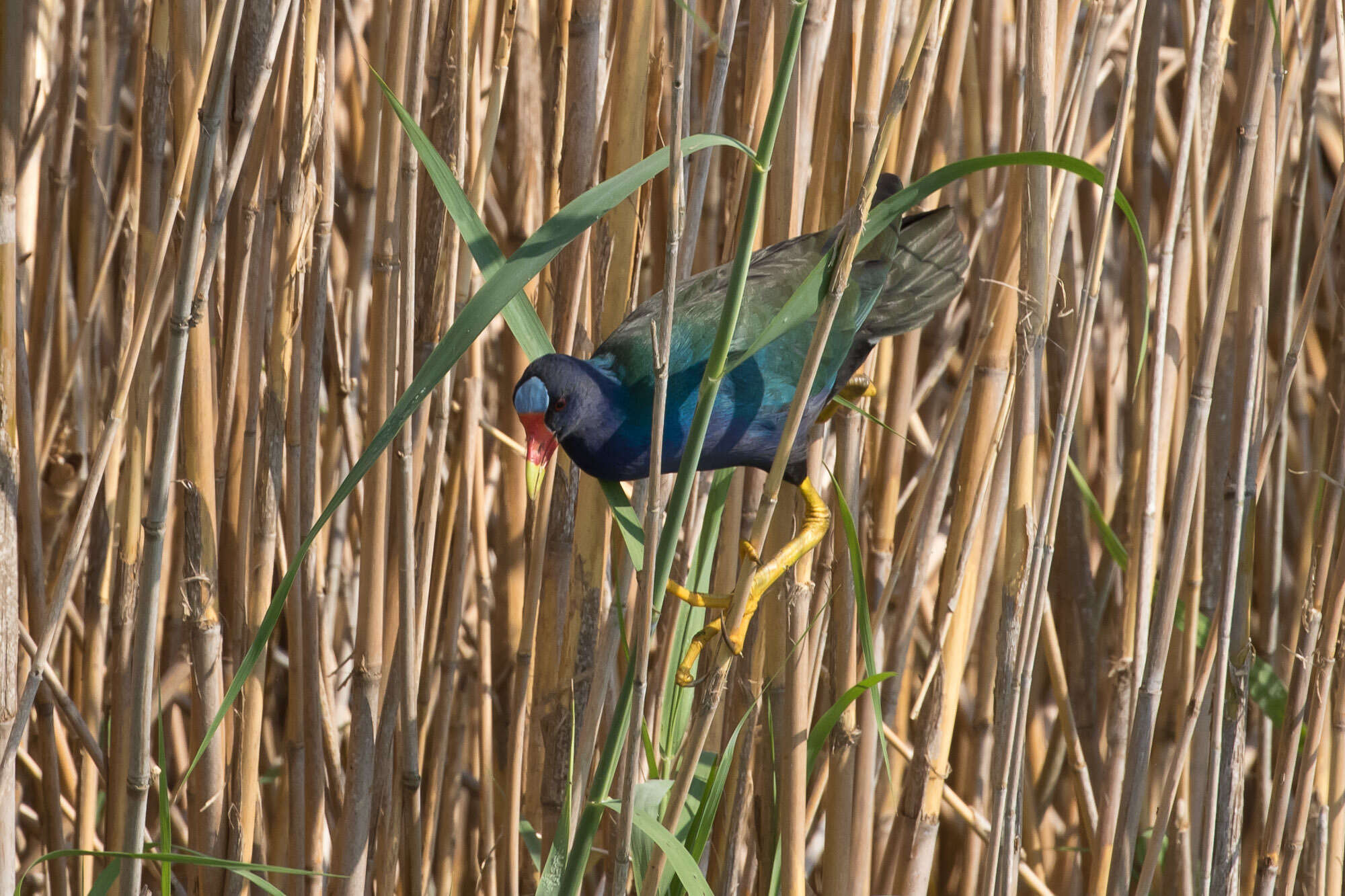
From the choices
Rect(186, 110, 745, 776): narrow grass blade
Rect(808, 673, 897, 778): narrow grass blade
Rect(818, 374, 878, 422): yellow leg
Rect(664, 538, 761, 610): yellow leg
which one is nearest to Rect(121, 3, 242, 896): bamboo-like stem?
Rect(186, 110, 745, 776): narrow grass blade

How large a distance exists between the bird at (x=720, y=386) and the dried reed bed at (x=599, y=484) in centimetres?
3

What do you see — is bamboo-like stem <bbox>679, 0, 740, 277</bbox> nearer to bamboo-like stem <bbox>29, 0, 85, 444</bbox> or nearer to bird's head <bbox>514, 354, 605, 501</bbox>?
bird's head <bbox>514, 354, 605, 501</bbox>

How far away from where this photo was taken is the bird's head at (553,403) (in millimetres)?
784

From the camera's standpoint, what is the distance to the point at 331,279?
1.37 metres

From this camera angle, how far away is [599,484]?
915 mm

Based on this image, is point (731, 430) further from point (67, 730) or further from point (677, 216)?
point (67, 730)

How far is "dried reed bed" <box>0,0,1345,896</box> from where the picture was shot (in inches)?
30.0

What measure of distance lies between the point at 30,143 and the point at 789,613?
3.03ft

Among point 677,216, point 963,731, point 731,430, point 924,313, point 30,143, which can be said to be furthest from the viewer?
point 963,731

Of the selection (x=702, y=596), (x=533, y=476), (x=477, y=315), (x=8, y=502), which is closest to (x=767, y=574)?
(x=702, y=596)

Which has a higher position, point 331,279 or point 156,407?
point 331,279

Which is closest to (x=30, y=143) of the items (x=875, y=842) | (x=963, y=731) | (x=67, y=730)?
(x=67, y=730)

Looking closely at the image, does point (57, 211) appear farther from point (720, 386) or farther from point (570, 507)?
point (720, 386)

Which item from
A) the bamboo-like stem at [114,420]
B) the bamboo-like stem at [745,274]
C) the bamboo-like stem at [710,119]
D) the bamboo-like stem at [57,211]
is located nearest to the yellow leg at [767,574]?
the bamboo-like stem at [745,274]
